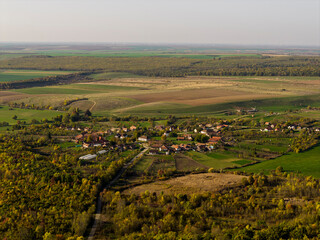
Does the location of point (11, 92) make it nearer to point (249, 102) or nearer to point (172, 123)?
point (172, 123)

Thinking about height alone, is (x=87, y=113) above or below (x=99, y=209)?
above

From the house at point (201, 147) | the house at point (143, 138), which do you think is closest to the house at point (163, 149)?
the house at point (201, 147)

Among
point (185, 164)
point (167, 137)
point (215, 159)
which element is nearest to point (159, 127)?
point (167, 137)

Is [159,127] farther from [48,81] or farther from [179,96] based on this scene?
[48,81]

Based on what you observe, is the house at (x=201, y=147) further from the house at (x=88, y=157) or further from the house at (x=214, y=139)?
the house at (x=88, y=157)

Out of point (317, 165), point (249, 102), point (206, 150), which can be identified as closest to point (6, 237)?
point (206, 150)

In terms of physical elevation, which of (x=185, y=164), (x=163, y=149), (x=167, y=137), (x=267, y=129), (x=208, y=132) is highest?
(x=267, y=129)

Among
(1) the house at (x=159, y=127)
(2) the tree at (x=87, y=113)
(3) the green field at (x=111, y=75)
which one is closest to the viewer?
(1) the house at (x=159, y=127)
